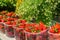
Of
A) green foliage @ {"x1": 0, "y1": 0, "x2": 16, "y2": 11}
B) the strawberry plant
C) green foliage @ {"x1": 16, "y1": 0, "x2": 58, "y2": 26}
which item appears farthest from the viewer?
green foliage @ {"x1": 0, "y1": 0, "x2": 16, "y2": 11}

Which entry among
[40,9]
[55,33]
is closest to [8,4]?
[40,9]

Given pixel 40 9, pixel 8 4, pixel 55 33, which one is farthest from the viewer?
pixel 8 4

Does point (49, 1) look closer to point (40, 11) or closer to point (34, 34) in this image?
point (40, 11)

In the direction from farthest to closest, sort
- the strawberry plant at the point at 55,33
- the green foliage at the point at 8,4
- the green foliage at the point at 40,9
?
the green foliage at the point at 8,4 → the green foliage at the point at 40,9 → the strawberry plant at the point at 55,33

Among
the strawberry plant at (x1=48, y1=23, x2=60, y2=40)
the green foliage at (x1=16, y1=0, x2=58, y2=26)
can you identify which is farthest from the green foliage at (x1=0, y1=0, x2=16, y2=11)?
the strawberry plant at (x1=48, y1=23, x2=60, y2=40)

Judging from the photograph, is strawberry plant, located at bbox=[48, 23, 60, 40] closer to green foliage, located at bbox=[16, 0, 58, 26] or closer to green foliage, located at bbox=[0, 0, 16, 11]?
green foliage, located at bbox=[16, 0, 58, 26]

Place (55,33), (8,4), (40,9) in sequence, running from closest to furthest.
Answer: (55,33)
(40,9)
(8,4)

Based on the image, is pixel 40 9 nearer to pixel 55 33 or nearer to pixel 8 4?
pixel 55 33

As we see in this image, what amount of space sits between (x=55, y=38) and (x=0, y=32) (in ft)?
9.51

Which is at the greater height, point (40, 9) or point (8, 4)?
point (40, 9)

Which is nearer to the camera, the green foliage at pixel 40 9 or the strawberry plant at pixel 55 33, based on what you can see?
the strawberry plant at pixel 55 33

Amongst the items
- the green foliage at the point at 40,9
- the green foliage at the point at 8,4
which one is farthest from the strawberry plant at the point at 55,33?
the green foliage at the point at 8,4

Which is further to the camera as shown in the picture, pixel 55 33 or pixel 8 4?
pixel 8 4

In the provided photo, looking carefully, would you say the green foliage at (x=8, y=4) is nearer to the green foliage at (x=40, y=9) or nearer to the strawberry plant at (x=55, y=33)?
the green foliage at (x=40, y=9)
